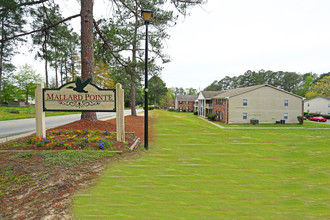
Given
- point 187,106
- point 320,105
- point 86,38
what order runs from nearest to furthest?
point 86,38, point 320,105, point 187,106

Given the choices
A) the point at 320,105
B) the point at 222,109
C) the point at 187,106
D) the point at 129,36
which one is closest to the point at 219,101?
the point at 222,109

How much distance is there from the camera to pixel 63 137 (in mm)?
7246

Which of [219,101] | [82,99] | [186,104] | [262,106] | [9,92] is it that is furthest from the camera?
[186,104]

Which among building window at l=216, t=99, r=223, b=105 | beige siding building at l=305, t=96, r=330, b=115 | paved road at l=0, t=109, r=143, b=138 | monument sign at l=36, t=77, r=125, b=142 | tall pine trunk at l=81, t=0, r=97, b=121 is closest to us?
monument sign at l=36, t=77, r=125, b=142

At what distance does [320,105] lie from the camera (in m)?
45.8

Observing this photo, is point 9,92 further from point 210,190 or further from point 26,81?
point 210,190

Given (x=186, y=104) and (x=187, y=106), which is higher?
(x=186, y=104)

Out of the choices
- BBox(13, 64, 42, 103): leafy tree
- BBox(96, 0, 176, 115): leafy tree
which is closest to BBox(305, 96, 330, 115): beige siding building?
BBox(96, 0, 176, 115): leafy tree

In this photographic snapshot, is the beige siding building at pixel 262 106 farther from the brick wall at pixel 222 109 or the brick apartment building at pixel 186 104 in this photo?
Result: the brick apartment building at pixel 186 104

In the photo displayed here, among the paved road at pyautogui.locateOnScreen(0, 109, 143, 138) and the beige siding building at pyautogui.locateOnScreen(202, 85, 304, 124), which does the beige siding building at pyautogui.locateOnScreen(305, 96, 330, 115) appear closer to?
the beige siding building at pyautogui.locateOnScreen(202, 85, 304, 124)

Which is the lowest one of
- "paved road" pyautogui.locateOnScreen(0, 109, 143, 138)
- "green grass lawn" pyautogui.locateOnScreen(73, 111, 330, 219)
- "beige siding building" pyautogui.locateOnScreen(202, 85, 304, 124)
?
"green grass lawn" pyautogui.locateOnScreen(73, 111, 330, 219)

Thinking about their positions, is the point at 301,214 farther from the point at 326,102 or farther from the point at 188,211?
the point at 326,102

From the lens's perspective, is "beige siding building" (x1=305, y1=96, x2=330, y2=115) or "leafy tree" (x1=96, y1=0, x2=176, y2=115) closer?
"leafy tree" (x1=96, y1=0, x2=176, y2=115)

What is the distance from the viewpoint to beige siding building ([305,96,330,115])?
4431 centimetres
